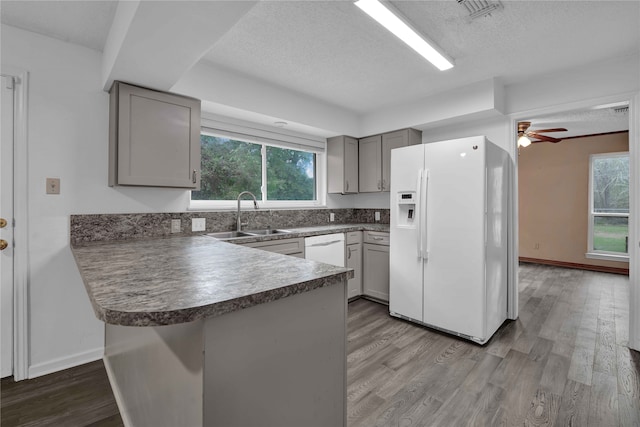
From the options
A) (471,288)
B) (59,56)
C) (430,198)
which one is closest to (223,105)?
(59,56)

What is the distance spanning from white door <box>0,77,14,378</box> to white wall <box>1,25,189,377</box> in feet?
0.32

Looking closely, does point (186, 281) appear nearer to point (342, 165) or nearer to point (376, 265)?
point (376, 265)

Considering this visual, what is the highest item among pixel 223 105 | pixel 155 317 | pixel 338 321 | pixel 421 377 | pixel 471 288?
pixel 223 105

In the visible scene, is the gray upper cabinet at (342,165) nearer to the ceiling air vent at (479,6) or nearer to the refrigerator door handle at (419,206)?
the refrigerator door handle at (419,206)

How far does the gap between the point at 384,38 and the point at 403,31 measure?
0.22 meters

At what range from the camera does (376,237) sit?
3576 mm

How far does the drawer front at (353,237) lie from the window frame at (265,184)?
0.73 meters

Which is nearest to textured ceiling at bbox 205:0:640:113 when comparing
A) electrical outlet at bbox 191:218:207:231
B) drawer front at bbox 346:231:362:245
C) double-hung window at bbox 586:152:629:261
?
electrical outlet at bbox 191:218:207:231

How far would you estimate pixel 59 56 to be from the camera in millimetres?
2143

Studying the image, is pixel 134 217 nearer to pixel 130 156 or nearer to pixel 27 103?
pixel 130 156

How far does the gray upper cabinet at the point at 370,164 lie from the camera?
3.92 meters

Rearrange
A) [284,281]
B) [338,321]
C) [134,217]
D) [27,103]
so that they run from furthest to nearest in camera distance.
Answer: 1. [134,217]
2. [27,103]
3. [338,321]
4. [284,281]

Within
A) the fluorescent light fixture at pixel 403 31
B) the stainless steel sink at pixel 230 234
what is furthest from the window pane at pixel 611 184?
the stainless steel sink at pixel 230 234

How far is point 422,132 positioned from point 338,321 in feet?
10.9
